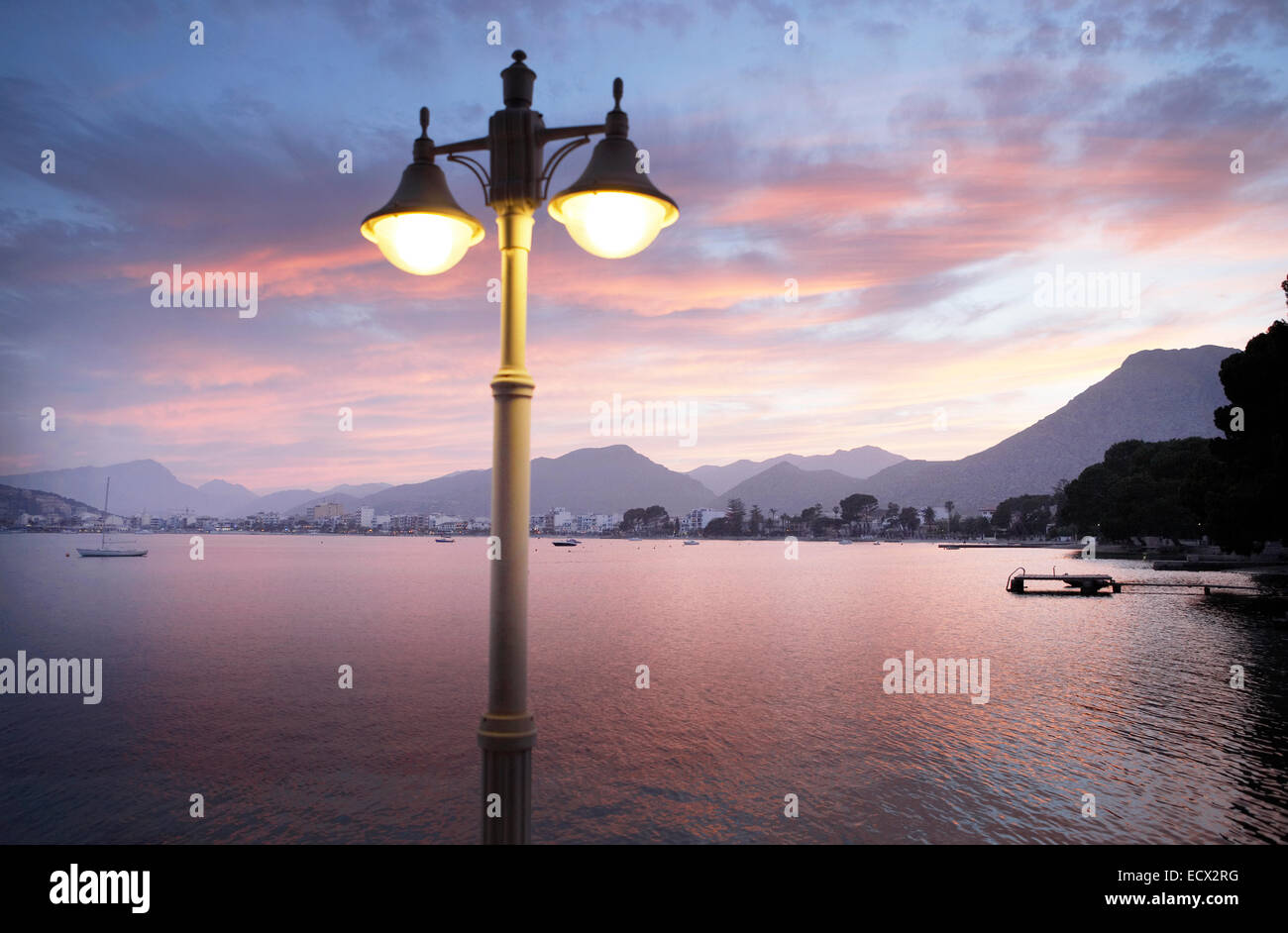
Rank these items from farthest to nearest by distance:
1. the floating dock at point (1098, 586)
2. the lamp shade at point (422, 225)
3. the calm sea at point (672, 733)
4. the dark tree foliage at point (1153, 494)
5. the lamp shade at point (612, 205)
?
the dark tree foliage at point (1153, 494) → the floating dock at point (1098, 586) → the calm sea at point (672, 733) → the lamp shade at point (422, 225) → the lamp shade at point (612, 205)

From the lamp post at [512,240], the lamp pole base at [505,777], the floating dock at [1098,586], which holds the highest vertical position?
the lamp post at [512,240]

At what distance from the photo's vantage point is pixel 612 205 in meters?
5.26

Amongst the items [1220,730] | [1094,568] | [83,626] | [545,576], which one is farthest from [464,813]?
[1094,568]

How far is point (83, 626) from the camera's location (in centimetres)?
6044

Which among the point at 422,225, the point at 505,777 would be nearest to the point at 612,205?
the point at 422,225

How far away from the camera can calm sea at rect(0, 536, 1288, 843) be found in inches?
763

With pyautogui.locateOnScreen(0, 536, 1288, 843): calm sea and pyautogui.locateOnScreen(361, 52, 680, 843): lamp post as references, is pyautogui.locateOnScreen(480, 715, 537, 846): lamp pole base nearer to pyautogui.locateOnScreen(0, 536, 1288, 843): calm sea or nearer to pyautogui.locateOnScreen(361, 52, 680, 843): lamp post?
pyautogui.locateOnScreen(361, 52, 680, 843): lamp post

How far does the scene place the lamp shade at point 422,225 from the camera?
5398 millimetres

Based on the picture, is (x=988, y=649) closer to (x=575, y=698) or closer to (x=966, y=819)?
(x=575, y=698)

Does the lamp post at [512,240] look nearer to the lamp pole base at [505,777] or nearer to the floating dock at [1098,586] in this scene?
the lamp pole base at [505,777]

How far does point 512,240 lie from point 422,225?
Answer: 0.81 metres

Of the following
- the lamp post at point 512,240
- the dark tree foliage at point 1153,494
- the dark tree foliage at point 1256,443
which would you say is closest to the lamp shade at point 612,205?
the lamp post at point 512,240

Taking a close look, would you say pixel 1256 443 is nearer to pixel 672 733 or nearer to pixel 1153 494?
pixel 672 733

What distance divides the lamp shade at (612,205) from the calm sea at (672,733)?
1654 cm
